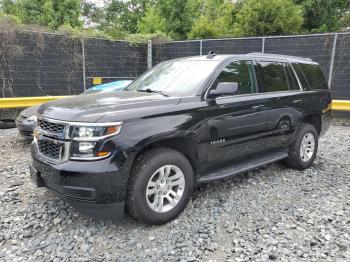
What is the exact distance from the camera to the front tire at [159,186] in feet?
10.8

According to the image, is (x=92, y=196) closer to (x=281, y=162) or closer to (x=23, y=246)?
(x=23, y=246)

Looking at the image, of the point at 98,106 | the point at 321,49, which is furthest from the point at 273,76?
the point at 321,49

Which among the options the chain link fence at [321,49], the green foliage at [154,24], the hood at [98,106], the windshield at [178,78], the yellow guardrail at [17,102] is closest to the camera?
the hood at [98,106]

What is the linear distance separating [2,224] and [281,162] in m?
4.24

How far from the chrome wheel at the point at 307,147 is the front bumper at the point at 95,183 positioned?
11.0ft

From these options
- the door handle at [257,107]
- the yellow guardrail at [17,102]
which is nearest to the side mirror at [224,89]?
the door handle at [257,107]

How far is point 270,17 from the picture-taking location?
1247 centimetres

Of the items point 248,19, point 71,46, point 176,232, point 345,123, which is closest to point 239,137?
point 176,232

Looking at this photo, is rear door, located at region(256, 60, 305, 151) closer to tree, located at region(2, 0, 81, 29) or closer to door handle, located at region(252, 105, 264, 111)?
door handle, located at region(252, 105, 264, 111)

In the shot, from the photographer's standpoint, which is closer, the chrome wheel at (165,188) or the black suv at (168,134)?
the black suv at (168,134)

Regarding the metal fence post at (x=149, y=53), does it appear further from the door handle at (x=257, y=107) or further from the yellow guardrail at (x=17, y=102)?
the door handle at (x=257, y=107)

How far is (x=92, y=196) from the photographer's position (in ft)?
10.1

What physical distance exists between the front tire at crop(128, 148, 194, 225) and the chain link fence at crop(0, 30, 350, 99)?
748 cm

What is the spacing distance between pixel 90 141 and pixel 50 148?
58 cm
